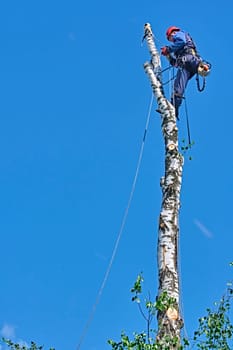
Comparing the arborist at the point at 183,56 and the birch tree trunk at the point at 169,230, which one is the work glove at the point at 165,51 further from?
the birch tree trunk at the point at 169,230

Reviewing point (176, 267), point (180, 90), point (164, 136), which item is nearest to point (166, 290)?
point (176, 267)

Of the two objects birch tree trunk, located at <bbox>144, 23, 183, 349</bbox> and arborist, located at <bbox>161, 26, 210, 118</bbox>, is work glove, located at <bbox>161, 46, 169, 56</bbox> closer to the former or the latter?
arborist, located at <bbox>161, 26, 210, 118</bbox>

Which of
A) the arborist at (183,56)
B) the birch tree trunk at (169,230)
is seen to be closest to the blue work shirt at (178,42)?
the arborist at (183,56)

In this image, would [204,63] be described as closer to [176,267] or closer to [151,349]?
[176,267]

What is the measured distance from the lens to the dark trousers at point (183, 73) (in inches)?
326

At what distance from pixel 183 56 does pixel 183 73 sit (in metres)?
0.25

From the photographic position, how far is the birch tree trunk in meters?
5.86

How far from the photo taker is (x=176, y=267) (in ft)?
20.8

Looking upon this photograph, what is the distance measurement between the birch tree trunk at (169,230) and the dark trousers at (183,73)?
0.28m

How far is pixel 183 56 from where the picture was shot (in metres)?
8.61

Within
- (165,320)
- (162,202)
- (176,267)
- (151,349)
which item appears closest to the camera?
(151,349)

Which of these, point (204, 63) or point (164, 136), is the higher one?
point (204, 63)

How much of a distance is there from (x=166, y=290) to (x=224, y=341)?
1004 mm

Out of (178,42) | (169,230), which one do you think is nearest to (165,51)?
(178,42)
